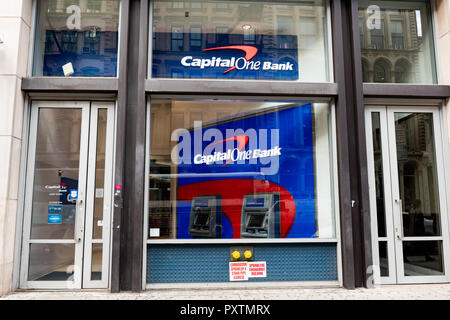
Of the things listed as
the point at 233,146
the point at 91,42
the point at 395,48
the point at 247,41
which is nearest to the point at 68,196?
the point at 91,42

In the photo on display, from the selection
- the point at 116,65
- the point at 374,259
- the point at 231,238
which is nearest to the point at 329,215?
the point at 374,259

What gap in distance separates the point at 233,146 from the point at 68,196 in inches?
97.3

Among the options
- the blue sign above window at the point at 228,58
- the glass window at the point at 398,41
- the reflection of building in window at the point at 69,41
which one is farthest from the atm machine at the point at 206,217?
the glass window at the point at 398,41

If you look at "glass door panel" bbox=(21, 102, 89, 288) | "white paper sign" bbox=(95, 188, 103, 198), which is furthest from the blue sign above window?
"white paper sign" bbox=(95, 188, 103, 198)

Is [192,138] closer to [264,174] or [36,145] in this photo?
[264,174]

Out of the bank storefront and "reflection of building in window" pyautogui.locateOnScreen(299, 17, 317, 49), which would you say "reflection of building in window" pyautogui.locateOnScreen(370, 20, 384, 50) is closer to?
the bank storefront

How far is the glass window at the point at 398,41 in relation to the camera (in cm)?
553

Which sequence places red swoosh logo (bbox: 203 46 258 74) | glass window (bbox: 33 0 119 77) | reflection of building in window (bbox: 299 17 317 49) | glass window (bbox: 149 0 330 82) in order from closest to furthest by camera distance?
glass window (bbox: 33 0 119 77) < glass window (bbox: 149 0 330 82) < red swoosh logo (bbox: 203 46 258 74) < reflection of building in window (bbox: 299 17 317 49)

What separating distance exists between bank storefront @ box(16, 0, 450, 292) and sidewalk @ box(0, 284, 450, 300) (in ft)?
0.51

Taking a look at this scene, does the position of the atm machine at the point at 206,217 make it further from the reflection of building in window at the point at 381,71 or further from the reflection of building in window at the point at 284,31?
the reflection of building in window at the point at 381,71

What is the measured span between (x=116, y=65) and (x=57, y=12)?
4.14 feet

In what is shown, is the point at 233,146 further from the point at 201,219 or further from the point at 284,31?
the point at 284,31

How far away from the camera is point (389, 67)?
18.3 feet

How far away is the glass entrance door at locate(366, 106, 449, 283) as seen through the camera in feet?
17.2
